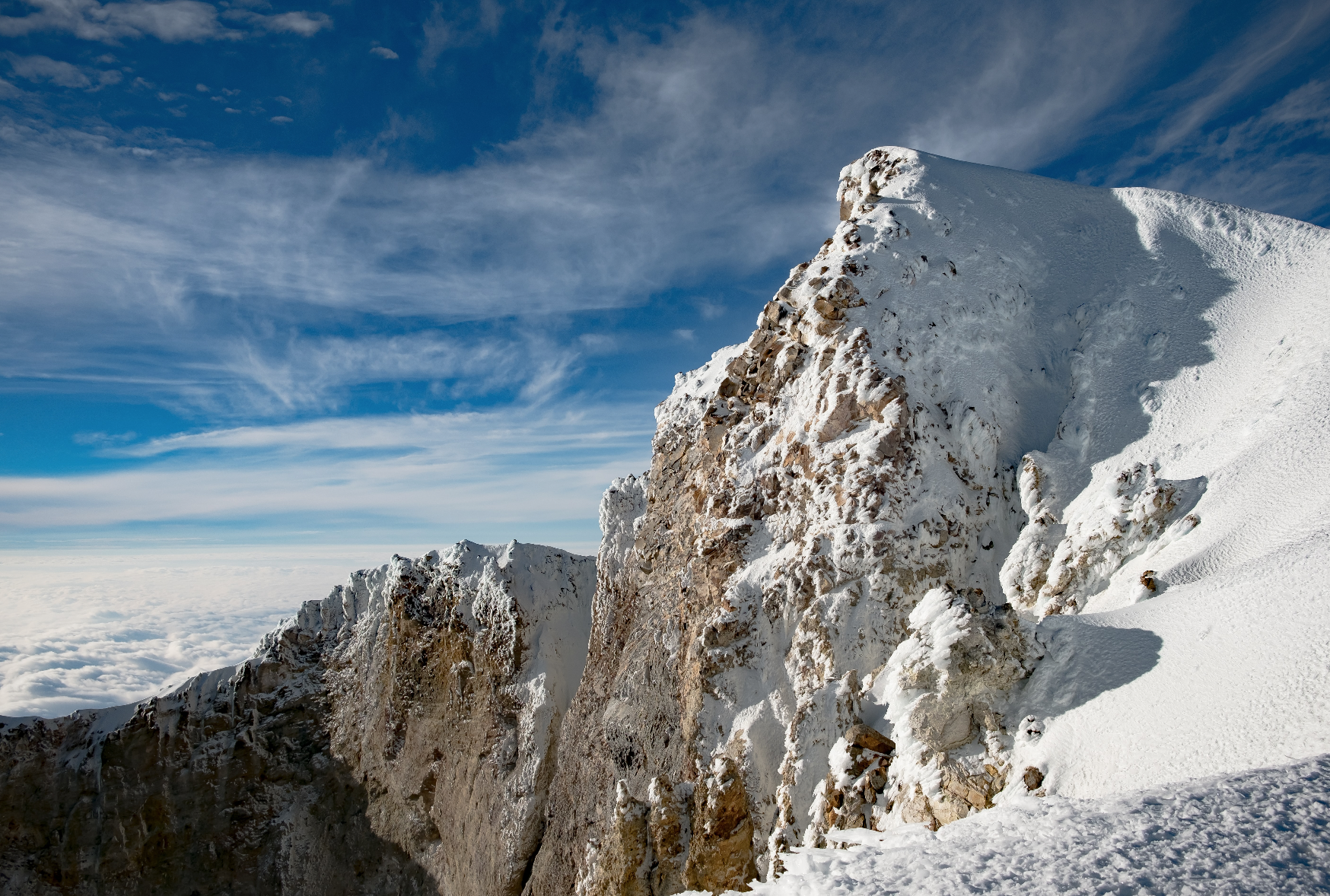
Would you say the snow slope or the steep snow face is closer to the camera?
the snow slope

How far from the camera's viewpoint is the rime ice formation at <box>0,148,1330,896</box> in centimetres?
1228

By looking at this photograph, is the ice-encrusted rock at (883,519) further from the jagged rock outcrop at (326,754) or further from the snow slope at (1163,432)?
the jagged rock outcrop at (326,754)

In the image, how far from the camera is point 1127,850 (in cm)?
818

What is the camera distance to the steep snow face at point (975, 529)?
42.5 feet

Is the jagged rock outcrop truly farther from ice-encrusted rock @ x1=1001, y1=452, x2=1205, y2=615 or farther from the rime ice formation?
ice-encrusted rock @ x1=1001, y1=452, x2=1205, y2=615

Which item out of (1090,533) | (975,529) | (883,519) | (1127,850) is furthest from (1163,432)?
(1127,850)

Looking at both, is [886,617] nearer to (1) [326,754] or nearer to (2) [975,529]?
(2) [975,529]

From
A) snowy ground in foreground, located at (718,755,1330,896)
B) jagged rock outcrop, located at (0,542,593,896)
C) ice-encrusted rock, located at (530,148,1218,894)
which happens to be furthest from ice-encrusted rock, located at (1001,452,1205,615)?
jagged rock outcrop, located at (0,542,593,896)

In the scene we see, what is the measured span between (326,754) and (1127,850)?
42292mm

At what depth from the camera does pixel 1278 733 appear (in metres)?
9.76

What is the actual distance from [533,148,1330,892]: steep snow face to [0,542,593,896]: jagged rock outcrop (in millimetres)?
7925

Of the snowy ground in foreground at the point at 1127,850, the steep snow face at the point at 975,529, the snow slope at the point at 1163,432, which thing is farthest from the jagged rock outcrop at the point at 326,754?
the snowy ground in foreground at the point at 1127,850

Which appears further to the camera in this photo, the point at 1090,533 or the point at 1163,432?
the point at 1163,432

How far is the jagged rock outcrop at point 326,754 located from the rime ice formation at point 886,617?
192 mm
